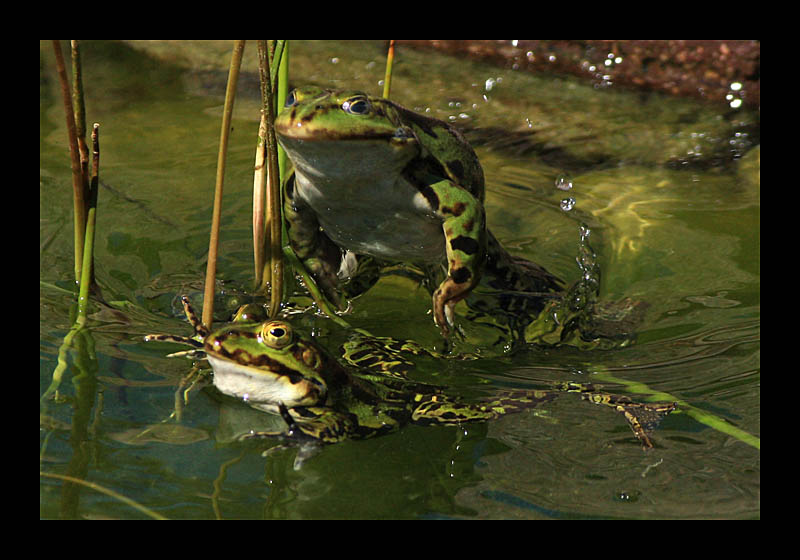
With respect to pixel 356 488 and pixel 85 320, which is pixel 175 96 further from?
pixel 356 488

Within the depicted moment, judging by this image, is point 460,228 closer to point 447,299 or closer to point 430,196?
point 430,196

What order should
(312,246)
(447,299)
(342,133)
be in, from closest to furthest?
1. (342,133)
2. (447,299)
3. (312,246)

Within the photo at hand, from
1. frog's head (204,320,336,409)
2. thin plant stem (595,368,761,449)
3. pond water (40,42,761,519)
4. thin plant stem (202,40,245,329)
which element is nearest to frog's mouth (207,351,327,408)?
frog's head (204,320,336,409)

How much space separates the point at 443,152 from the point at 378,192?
0.35 meters

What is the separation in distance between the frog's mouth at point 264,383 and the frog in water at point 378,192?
64cm

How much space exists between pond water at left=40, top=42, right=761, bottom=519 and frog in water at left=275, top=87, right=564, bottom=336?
0.35 metres

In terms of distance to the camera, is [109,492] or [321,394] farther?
[321,394]

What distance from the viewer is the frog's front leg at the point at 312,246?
3.55m

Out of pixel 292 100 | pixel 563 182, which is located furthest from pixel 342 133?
pixel 563 182

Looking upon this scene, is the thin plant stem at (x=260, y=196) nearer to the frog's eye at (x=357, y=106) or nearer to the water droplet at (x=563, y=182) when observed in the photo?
the frog's eye at (x=357, y=106)

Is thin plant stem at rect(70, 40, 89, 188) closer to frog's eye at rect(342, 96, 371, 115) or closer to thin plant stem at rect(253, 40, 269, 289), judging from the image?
thin plant stem at rect(253, 40, 269, 289)

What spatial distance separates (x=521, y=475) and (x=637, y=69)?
16.6ft

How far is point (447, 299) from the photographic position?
3.38 metres
